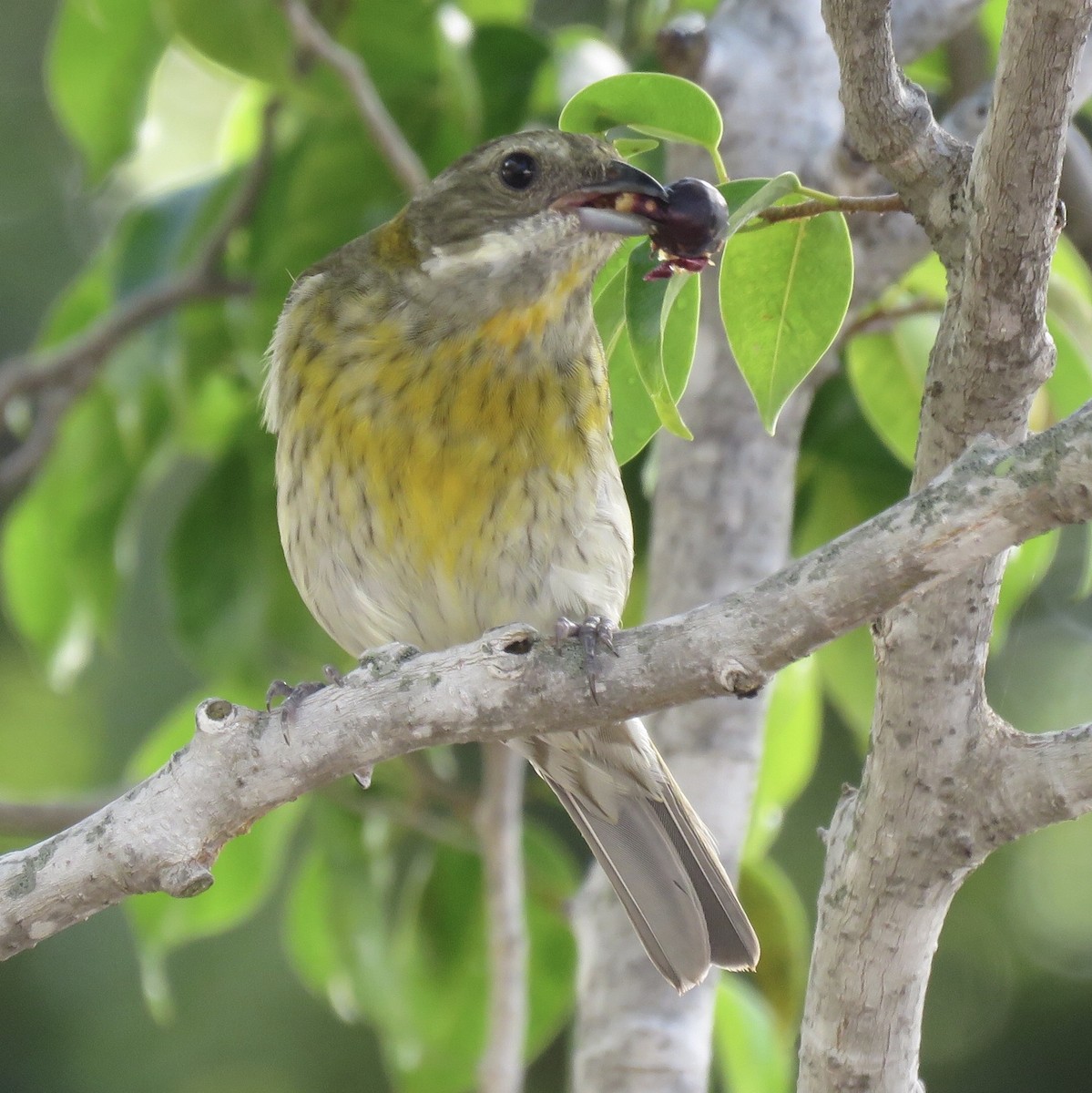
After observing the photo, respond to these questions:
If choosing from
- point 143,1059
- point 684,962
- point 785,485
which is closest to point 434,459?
point 785,485

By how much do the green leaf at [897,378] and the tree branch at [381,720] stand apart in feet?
3.94

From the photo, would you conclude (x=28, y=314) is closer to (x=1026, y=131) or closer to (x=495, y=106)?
(x=495, y=106)

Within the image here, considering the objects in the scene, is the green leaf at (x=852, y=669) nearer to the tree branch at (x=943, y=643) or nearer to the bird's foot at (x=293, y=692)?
the bird's foot at (x=293, y=692)

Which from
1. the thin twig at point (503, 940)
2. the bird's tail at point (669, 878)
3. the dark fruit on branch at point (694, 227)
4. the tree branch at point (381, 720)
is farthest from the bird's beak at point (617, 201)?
the thin twig at point (503, 940)

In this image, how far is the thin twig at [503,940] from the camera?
10.2ft

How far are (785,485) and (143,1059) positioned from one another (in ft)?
14.6

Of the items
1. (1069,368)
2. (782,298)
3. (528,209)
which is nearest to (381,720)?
(782,298)

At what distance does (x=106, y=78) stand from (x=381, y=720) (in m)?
2.11

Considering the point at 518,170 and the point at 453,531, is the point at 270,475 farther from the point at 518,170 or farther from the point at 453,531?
the point at 518,170

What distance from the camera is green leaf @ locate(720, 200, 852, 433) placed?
1892 mm

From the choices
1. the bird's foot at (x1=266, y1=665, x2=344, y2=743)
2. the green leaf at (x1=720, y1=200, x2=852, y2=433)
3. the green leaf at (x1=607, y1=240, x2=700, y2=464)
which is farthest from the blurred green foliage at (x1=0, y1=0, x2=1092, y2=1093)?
the bird's foot at (x1=266, y1=665, x2=344, y2=743)

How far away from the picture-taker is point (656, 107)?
1.96 metres

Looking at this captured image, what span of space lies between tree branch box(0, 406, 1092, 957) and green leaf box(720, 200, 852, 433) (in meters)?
0.28

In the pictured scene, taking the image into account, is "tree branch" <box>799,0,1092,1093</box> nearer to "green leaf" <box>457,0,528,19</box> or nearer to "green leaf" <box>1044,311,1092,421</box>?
"green leaf" <box>1044,311,1092,421</box>
